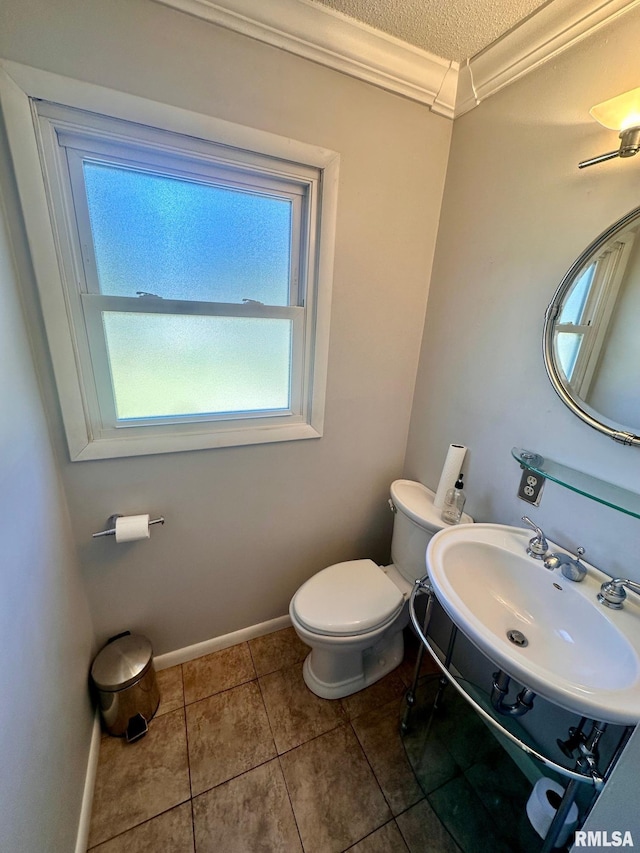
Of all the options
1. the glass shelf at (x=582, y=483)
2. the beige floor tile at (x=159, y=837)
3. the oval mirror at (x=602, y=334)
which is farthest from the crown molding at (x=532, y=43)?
the beige floor tile at (x=159, y=837)

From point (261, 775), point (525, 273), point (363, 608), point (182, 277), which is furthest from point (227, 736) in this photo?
point (525, 273)

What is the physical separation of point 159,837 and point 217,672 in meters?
0.51

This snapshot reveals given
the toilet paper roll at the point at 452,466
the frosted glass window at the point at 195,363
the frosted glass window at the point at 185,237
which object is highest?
the frosted glass window at the point at 185,237

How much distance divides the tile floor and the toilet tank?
0.55 m

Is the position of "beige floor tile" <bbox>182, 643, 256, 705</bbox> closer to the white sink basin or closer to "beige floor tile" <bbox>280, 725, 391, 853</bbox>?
"beige floor tile" <bbox>280, 725, 391, 853</bbox>

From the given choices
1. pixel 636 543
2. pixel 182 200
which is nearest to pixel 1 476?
pixel 182 200

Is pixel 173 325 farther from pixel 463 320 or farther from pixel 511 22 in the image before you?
pixel 511 22

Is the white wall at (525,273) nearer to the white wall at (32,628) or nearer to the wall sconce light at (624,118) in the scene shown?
the wall sconce light at (624,118)

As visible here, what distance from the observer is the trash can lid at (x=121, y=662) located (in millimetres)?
1189

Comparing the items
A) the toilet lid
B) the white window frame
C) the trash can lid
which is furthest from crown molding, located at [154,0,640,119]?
the trash can lid

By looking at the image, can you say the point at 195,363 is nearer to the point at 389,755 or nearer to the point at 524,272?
the point at 524,272

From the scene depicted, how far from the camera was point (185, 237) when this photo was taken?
1103mm

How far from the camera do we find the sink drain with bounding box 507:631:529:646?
914mm

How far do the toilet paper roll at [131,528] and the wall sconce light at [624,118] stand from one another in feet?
5.60
